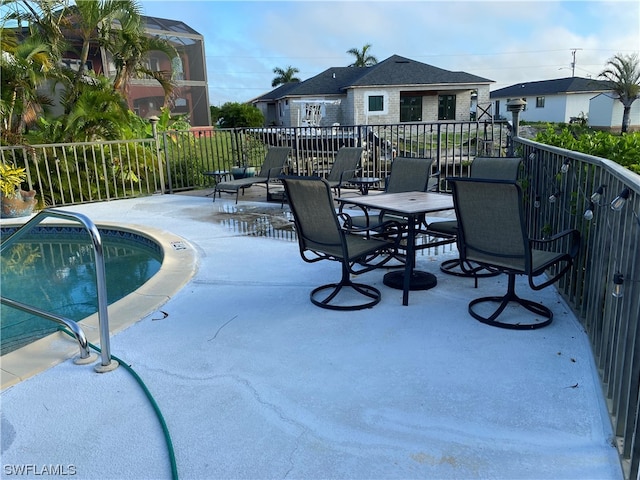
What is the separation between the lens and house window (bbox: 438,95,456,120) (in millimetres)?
29578

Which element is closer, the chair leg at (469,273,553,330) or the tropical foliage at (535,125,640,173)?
the chair leg at (469,273,553,330)

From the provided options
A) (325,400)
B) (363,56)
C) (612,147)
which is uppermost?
(363,56)

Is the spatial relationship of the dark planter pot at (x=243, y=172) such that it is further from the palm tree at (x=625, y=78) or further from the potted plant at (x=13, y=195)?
the palm tree at (x=625, y=78)

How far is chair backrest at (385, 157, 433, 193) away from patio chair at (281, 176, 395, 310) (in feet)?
5.66

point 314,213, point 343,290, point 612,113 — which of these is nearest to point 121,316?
point 314,213

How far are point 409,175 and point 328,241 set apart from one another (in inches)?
85.1

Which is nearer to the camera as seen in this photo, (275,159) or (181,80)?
(275,159)

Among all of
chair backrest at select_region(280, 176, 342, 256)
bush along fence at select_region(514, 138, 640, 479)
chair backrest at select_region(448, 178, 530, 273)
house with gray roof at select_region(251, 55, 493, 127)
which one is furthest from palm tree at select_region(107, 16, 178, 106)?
house with gray roof at select_region(251, 55, 493, 127)

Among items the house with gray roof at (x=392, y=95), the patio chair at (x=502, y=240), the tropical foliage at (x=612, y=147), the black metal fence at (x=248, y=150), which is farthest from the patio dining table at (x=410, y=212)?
the house with gray roof at (x=392, y=95)

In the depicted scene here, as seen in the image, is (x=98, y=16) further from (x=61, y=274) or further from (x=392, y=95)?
(x=392, y=95)

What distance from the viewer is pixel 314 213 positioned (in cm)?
337

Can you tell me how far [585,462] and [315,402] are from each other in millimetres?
1126

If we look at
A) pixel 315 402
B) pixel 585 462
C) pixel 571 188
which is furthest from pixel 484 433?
pixel 571 188

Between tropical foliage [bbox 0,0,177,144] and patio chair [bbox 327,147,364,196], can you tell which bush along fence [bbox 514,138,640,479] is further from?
tropical foliage [bbox 0,0,177,144]
